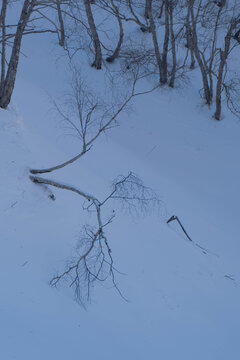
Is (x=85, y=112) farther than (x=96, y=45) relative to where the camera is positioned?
No

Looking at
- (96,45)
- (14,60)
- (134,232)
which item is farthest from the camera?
(96,45)

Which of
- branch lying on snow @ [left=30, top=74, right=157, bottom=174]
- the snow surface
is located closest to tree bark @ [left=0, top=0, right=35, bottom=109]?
the snow surface

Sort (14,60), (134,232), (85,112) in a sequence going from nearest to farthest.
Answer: (14,60) → (134,232) → (85,112)

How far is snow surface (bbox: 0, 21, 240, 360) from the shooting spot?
5277mm

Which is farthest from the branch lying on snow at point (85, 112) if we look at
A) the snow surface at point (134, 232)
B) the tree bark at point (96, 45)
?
the tree bark at point (96, 45)

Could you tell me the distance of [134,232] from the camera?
8586mm

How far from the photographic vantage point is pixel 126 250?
7.92 m

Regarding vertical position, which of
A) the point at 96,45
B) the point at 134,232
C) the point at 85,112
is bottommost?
the point at 134,232

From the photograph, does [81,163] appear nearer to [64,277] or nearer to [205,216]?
[205,216]

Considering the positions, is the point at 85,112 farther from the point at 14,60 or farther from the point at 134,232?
the point at 134,232

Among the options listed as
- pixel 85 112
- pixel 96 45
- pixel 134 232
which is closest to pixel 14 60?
pixel 85 112

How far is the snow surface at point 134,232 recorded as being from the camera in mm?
5277

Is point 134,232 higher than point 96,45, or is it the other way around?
point 96,45

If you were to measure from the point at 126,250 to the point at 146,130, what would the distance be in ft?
19.5
